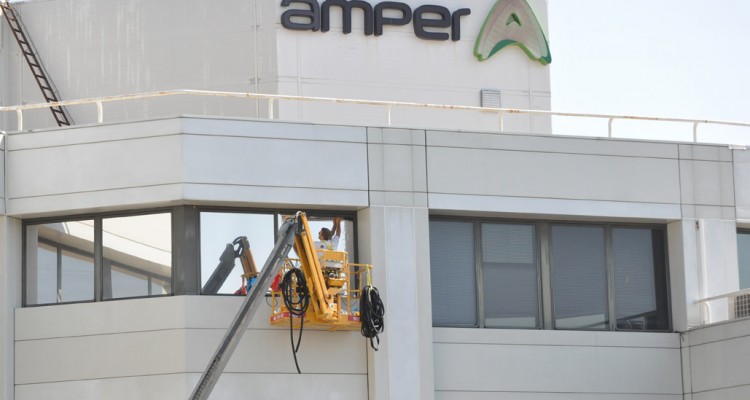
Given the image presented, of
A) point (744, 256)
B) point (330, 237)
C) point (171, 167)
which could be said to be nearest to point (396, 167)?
point (330, 237)

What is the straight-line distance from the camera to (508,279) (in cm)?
2988

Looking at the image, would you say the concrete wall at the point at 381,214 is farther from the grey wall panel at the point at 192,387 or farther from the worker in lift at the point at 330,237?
the worker in lift at the point at 330,237

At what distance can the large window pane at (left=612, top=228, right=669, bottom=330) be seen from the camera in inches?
1203

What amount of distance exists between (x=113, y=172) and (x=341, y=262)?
15.0ft

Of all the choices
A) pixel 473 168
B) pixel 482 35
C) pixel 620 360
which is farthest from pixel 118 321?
pixel 482 35

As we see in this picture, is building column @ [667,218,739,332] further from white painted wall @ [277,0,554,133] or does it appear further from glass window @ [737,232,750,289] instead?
white painted wall @ [277,0,554,133]

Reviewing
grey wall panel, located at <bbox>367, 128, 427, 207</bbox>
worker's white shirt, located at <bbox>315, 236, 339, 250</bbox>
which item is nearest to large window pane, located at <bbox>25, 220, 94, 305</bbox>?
worker's white shirt, located at <bbox>315, 236, 339, 250</bbox>

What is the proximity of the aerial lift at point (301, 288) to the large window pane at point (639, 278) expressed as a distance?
5.76 metres

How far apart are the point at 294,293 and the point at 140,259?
304cm

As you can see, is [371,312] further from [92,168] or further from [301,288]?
[92,168]

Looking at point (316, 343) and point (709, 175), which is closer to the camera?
point (316, 343)

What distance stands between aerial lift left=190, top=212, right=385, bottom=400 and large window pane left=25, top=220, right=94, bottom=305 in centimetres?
247

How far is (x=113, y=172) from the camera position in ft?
90.4

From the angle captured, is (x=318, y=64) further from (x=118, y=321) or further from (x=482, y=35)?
(x=118, y=321)
